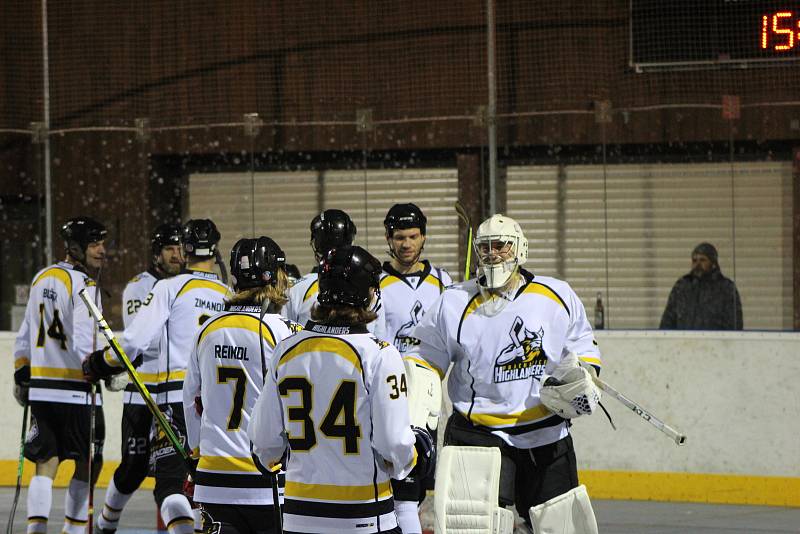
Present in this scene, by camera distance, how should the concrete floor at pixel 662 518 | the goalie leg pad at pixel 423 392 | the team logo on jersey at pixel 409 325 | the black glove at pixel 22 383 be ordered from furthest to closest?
the concrete floor at pixel 662 518 → the black glove at pixel 22 383 → the team logo on jersey at pixel 409 325 → the goalie leg pad at pixel 423 392

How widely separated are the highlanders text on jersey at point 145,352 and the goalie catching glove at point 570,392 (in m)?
2.09

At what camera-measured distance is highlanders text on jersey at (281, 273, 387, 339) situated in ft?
19.2

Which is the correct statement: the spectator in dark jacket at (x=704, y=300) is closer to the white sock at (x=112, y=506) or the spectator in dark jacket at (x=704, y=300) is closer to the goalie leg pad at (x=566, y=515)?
the goalie leg pad at (x=566, y=515)

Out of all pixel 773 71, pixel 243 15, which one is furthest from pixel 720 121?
pixel 243 15

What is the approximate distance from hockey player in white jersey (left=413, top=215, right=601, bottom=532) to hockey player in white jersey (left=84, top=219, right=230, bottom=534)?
3.63ft

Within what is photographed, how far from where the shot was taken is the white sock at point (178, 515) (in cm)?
581

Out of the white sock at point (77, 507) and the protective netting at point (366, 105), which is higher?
the protective netting at point (366, 105)

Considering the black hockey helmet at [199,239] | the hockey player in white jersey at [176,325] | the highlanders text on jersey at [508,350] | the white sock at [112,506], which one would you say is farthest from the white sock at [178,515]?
the highlanders text on jersey at [508,350]

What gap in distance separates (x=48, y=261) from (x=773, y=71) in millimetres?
4914

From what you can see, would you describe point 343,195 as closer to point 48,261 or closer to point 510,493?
point 48,261

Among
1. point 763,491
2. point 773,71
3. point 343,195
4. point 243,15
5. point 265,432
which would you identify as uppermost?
point 243,15

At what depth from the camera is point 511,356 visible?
4.96 meters

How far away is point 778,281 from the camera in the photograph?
27.9 feet

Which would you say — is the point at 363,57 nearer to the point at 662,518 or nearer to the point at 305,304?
the point at 662,518
